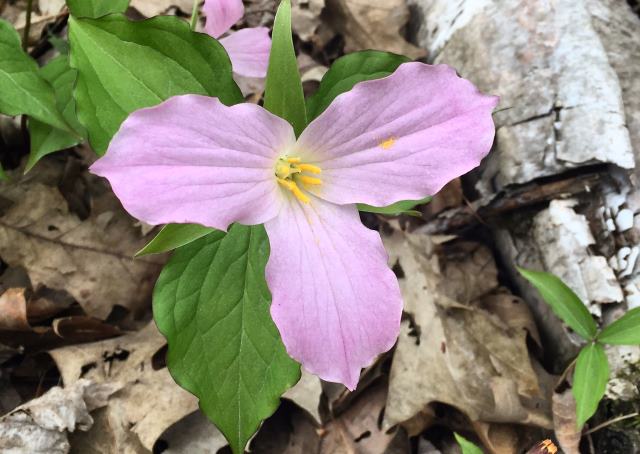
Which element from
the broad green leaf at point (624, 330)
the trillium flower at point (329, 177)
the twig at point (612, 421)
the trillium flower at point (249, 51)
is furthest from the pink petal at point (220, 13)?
the twig at point (612, 421)

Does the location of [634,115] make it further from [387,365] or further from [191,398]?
[191,398]

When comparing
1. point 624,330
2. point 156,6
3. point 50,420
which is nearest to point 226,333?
point 50,420

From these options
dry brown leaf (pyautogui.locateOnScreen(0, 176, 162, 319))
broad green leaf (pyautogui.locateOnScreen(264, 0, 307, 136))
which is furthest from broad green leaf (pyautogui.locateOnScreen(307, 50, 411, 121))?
dry brown leaf (pyautogui.locateOnScreen(0, 176, 162, 319))

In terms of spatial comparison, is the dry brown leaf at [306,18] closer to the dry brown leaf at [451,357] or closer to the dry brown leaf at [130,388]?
the dry brown leaf at [451,357]

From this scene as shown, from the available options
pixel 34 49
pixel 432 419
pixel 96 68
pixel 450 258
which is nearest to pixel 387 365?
pixel 432 419

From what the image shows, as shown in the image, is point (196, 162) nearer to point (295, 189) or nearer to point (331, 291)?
Answer: point (295, 189)

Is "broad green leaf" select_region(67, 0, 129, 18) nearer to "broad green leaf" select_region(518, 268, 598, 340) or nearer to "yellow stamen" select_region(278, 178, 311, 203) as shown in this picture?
"yellow stamen" select_region(278, 178, 311, 203)
